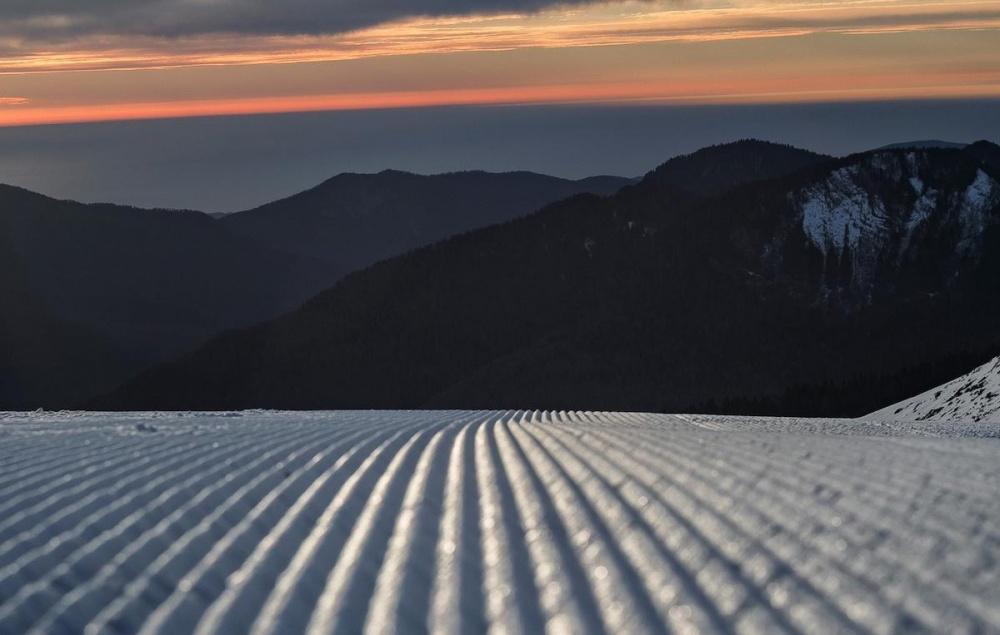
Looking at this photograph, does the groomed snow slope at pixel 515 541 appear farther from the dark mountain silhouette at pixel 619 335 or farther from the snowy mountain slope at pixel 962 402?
the dark mountain silhouette at pixel 619 335

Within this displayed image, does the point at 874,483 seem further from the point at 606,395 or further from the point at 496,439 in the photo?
the point at 606,395

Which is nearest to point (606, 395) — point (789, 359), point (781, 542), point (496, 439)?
point (789, 359)

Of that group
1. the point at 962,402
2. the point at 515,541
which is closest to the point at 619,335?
the point at 962,402

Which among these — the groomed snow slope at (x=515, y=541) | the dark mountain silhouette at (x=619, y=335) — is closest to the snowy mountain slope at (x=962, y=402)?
the groomed snow slope at (x=515, y=541)

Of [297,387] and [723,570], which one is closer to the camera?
[723,570]

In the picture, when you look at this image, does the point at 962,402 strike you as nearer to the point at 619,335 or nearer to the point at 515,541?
the point at 515,541

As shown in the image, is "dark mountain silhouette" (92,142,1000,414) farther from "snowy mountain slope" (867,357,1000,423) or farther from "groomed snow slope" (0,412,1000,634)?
"groomed snow slope" (0,412,1000,634)
